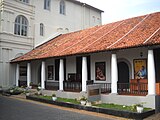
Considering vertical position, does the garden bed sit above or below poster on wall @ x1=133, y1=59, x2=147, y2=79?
below

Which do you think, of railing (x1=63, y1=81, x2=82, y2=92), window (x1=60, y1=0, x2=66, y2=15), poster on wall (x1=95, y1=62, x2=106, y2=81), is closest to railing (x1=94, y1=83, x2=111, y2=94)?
poster on wall (x1=95, y1=62, x2=106, y2=81)

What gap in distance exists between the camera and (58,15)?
29.0 metres

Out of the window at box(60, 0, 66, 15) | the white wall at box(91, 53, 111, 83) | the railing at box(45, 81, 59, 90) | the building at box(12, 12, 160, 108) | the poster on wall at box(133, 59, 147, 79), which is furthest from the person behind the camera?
the window at box(60, 0, 66, 15)

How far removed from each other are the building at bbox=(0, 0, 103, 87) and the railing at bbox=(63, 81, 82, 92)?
27.7 ft

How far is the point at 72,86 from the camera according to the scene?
18.3 m

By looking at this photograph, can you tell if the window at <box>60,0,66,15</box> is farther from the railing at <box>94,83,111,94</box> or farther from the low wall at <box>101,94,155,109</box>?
the low wall at <box>101,94,155,109</box>

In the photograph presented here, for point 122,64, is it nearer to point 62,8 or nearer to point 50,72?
point 50,72

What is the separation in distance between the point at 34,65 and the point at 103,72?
35.4 ft

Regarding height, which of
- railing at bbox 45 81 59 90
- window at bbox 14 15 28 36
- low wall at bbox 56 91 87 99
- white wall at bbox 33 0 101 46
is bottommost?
low wall at bbox 56 91 87 99

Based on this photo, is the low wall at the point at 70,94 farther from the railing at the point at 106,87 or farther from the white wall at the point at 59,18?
the white wall at the point at 59,18

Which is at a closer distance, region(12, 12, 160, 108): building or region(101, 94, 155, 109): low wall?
region(101, 94, 155, 109): low wall

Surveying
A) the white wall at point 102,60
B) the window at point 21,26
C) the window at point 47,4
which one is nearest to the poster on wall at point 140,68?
the white wall at point 102,60

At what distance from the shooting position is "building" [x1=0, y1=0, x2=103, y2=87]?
2381 centimetres

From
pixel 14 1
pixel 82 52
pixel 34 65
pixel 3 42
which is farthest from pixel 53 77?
pixel 14 1
